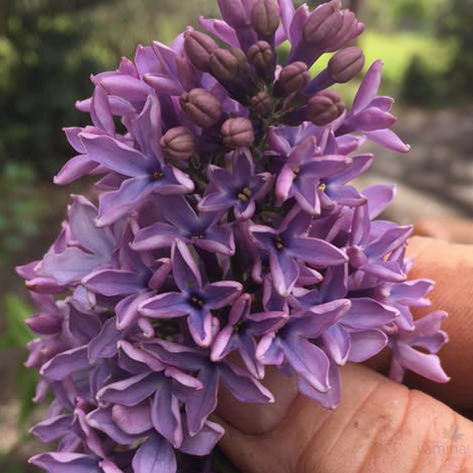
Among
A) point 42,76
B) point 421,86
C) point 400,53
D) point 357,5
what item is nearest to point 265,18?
point 42,76

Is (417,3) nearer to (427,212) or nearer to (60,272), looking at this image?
(427,212)

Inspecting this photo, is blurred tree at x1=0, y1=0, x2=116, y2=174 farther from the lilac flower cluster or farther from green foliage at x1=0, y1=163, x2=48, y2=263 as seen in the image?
the lilac flower cluster

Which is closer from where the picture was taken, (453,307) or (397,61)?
(453,307)

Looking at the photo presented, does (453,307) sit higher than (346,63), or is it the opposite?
(346,63)

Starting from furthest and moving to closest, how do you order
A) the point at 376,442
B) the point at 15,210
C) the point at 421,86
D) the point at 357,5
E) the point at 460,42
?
the point at 460,42
the point at 421,86
the point at 357,5
the point at 15,210
the point at 376,442

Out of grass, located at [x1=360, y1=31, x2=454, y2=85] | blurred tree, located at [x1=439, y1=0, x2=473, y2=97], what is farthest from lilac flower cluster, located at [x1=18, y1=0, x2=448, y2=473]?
blurred tree, located at [x1=439, y1=0, x2=473, y2=97]

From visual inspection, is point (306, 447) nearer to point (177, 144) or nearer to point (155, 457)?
point (155, 457)
